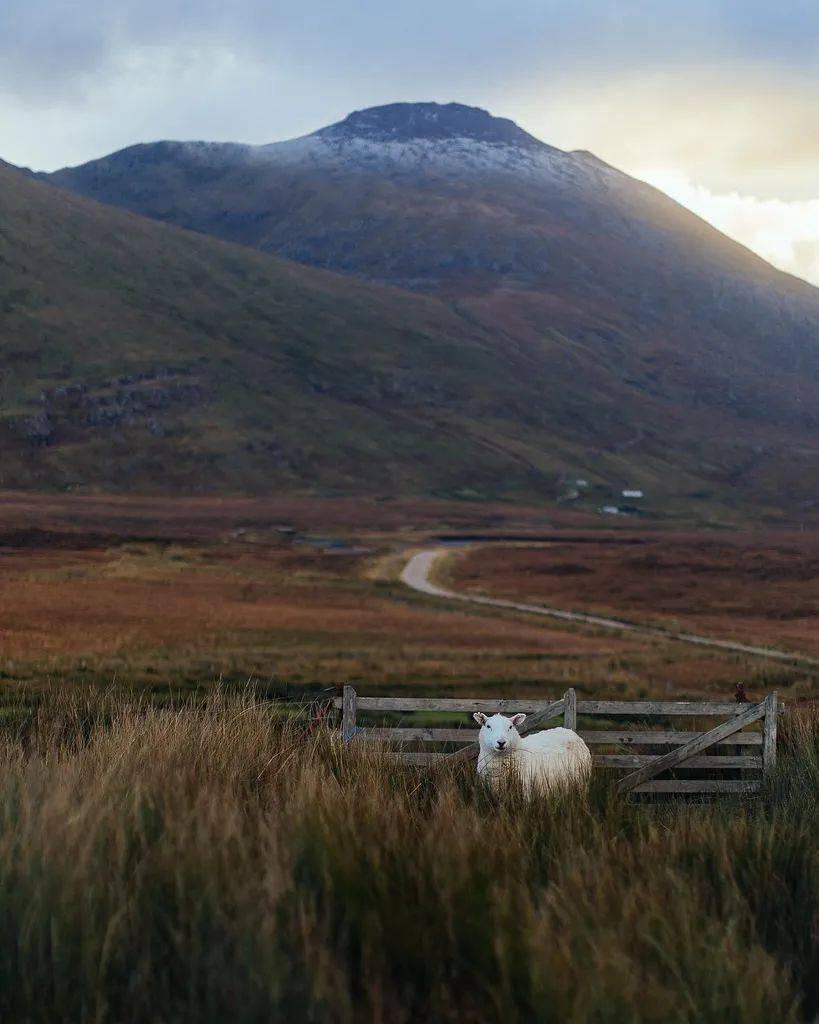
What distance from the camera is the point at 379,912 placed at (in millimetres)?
4699

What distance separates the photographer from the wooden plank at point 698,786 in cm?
1195

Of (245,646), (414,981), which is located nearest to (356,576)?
(245,646)

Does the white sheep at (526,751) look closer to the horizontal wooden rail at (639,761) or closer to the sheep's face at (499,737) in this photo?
the sheep's face at (499,737)

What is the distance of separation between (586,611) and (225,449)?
4358 inches

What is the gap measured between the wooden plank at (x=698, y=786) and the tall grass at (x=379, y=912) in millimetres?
5582

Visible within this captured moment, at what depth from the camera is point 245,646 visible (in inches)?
1464

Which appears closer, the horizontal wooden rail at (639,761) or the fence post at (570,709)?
the horizontal wooden rail at (639,761)

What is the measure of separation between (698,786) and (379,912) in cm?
822

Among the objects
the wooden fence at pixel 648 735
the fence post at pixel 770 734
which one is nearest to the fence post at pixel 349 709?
the wooden fence at pixel 648 735

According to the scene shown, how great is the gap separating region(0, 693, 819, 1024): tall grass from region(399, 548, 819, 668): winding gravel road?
35.9 meters

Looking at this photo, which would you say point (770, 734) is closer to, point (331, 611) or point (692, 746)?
point (692, 746)

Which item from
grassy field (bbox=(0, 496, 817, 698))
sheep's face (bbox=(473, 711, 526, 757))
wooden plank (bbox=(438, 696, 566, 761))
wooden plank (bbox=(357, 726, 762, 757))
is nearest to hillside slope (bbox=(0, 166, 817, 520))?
grassy field (bbox=(0, 496, 817, 698))

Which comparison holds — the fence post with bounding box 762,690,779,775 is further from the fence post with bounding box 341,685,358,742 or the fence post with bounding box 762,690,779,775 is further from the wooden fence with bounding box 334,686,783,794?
the fence post with bounding box 341,685,358,742

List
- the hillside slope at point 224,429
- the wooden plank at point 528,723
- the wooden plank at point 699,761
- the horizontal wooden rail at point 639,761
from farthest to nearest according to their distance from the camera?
the hillside slope at point 224,429 → the wooden plank at point 699,761 → the horizontal wooden rail at point 639,761 → the wooden plank at point 528,723
